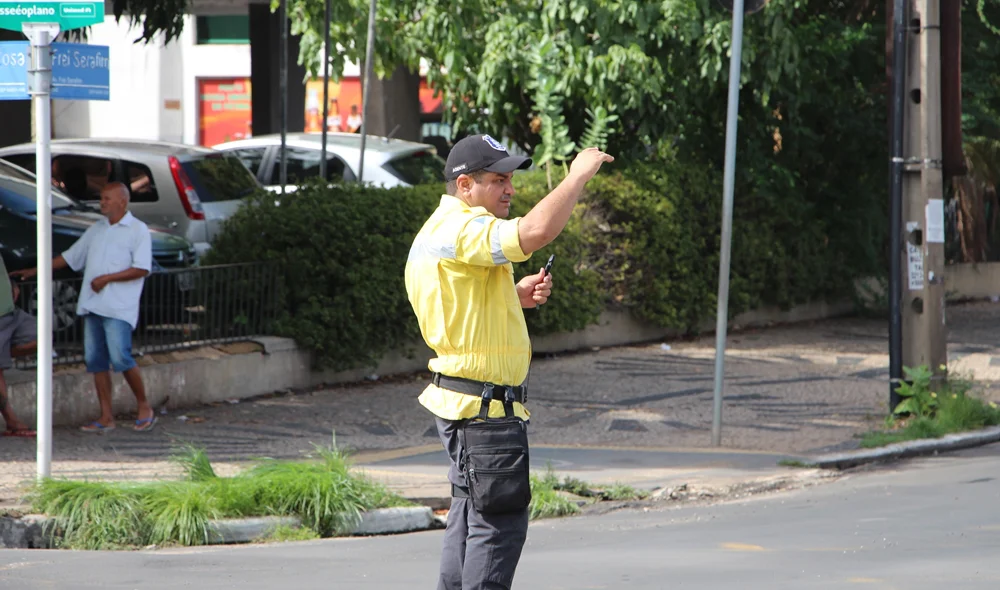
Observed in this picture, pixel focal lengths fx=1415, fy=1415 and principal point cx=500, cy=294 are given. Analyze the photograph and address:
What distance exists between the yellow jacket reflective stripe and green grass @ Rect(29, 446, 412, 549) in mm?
2951

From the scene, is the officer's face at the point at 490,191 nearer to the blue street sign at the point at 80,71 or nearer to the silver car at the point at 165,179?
the blue street sign at the point at 80,71

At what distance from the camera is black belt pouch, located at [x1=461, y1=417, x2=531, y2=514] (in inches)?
182

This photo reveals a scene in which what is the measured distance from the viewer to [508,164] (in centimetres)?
468

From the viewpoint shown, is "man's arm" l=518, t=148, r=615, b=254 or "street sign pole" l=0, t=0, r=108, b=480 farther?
"street sign pole" l=0, t=0, r=108, b=480

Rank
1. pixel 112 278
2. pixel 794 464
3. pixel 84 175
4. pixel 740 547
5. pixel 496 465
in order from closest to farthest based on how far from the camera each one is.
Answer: pixel 496 465 → pixel 740 547 → pixel 794 464 → pixel 112 278 → pixel 84 175

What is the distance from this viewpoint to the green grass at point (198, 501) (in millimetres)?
7211

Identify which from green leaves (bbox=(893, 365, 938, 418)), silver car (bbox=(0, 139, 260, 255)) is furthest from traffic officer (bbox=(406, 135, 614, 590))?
silver car (bbox=(0, 139, 260, 255))

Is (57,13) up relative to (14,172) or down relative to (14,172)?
up

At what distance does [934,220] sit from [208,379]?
5915 millimetres

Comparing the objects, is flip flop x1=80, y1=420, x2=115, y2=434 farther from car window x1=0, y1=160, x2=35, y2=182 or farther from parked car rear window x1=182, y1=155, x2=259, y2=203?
parked car rear window x1=182, y1=155, x2=259, y2=203

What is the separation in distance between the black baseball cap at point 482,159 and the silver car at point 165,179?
10.4m

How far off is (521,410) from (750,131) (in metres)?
12.8

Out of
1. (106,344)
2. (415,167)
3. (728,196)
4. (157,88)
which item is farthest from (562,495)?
(157,88)

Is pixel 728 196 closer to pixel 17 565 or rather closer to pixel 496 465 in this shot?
pixel 17 565
